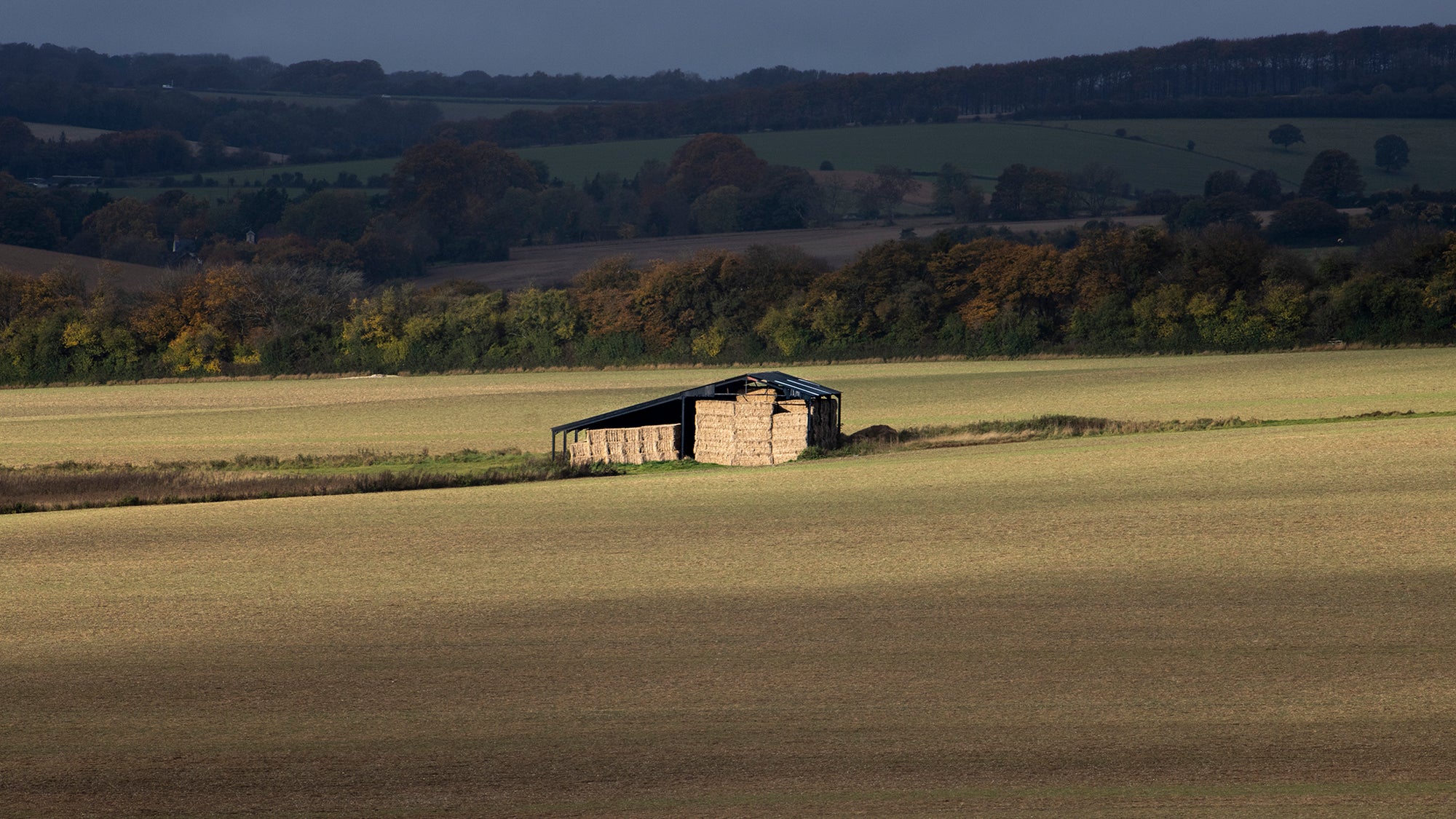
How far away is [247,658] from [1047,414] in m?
34.8

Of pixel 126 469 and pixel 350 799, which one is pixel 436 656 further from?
pixel 126 469

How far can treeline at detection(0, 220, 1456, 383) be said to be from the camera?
76938 millimetres

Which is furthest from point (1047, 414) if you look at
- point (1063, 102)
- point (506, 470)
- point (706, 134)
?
point (1063, 102)

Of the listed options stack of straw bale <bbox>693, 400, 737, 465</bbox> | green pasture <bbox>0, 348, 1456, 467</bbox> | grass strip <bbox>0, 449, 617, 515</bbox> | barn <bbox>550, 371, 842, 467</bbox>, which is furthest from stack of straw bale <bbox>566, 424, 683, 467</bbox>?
green pasture <bbox>0, 348, 1456, 467</bbox>

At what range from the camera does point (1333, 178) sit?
131375 mm

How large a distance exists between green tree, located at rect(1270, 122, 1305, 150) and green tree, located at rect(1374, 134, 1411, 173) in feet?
33.0

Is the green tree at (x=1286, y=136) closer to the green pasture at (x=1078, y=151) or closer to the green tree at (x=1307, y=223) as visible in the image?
the green pasture at (x=1078, y=151)

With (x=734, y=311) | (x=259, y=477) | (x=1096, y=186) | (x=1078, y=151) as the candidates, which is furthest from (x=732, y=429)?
(x=1078, y=151)

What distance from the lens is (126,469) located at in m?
42.7

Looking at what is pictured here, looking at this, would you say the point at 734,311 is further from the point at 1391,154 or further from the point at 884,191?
the point at 1391,154

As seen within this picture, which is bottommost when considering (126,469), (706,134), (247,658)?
(126,469)

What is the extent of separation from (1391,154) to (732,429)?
124883mm

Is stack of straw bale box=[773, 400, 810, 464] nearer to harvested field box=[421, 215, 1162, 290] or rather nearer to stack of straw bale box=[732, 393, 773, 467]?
stack of straw bale box=[732, 393, 773, 467]

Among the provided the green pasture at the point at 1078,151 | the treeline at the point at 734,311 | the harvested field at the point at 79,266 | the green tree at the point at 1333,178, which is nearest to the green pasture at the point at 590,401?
the treeline at the point at 734,311
